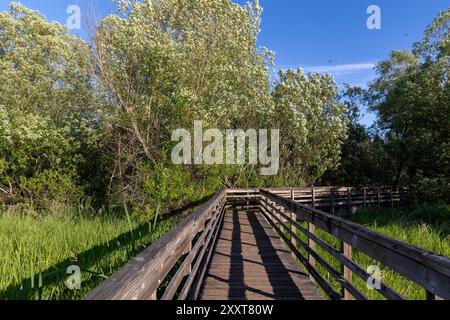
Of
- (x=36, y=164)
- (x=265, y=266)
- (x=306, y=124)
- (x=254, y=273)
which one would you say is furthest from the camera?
(x=306, y=124)

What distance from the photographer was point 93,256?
234 inches

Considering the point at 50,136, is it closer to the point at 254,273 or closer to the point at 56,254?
the point at 56,254

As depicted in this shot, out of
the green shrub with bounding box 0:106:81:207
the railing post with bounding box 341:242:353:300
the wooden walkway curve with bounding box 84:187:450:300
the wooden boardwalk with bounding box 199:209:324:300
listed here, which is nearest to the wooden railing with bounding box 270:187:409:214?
the wooden walkway curve with bounding box 84:187:450:300

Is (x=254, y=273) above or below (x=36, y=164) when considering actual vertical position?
below

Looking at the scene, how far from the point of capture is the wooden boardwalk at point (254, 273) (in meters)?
4.34

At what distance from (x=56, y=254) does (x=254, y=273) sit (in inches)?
133

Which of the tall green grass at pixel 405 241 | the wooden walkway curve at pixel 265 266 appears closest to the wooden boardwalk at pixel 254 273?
the wooden walkway curve at pixel 265 266

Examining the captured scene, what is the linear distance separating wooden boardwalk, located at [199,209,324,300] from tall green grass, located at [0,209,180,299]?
1.44 meters

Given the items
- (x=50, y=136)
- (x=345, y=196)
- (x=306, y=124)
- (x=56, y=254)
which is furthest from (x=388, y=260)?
(x=306, y=124)

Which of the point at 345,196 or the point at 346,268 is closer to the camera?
the point at 346,268

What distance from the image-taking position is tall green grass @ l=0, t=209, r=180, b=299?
4336 mm

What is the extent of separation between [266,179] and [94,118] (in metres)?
10.3

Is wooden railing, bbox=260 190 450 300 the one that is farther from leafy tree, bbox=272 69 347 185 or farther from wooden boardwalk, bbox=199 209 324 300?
leafy tree, bbox=272 69 347 185

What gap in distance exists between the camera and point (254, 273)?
528 centimetres
